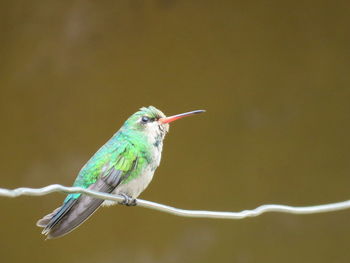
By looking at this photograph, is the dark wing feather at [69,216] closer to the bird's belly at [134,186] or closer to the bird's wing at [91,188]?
the bird's wing at [91,188]

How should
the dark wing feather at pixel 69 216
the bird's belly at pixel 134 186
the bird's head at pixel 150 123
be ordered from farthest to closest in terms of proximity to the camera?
the bird's head at pixel 150 123 → the bird's belly at pixel 134 186 → the dark wing feather at pixel 69 216

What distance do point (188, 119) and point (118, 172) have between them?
2319mm

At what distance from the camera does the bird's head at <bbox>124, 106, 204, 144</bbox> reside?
367 cm

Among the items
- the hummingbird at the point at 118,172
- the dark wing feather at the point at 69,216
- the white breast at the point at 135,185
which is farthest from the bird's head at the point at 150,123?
the dark wing feather at the point at 69,216

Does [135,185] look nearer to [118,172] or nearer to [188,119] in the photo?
[118,172]

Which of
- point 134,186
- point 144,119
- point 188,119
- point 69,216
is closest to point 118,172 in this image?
point 134,186

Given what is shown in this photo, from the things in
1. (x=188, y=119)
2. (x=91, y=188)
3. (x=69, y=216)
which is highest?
(x=188, y=119)

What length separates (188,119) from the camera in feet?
18.5

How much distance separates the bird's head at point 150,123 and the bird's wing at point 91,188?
215mm

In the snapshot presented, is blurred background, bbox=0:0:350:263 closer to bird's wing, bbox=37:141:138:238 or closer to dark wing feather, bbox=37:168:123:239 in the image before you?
bird's wing, bbox=37:141:138:238

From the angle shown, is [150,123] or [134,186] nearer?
[134,186]

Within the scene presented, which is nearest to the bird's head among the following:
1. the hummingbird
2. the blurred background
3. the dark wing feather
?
the hummingbird

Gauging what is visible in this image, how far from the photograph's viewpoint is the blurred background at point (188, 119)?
555 cm

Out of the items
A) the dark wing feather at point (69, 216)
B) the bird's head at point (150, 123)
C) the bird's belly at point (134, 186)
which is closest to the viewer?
the dark wing feather at point (69, 216)
